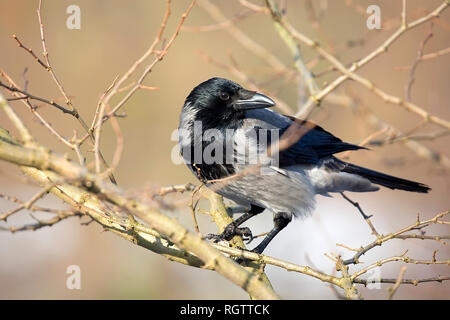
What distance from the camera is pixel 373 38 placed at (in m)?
8.96

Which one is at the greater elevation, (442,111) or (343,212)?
(442,111)

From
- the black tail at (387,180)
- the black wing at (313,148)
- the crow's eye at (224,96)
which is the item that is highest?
the crow's eye at (224,96)

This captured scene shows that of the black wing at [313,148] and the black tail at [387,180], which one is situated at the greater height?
the black wing at [313,148]

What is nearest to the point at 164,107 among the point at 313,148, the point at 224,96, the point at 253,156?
the point at 313,148

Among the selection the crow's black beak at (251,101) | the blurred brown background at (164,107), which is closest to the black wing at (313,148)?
the crow's black beak at (251,101)

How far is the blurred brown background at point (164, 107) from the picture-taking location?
7.27 m

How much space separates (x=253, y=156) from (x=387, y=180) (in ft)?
4.79

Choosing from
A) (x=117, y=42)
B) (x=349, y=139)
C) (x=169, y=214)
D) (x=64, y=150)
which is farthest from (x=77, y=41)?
(x=169, y=214)

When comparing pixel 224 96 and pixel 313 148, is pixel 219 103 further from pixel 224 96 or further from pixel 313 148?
pixel 313 148

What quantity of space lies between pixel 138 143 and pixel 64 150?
1175mm

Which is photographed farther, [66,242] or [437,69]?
[437,69]

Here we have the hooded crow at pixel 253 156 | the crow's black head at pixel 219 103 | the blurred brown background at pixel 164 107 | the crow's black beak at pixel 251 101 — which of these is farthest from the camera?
the blurred brown background at pixel 164 107

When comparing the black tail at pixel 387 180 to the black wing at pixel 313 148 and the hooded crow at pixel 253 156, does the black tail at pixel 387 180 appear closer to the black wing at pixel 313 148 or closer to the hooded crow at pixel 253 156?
the hooded crow at pixel 253 156
